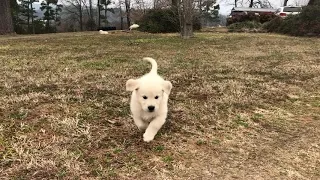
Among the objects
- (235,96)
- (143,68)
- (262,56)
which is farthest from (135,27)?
(235,96)

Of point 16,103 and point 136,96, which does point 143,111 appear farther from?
point 16,103

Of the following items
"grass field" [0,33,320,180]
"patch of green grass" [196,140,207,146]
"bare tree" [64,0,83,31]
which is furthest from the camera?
"bare tree" [64,0,83,31]

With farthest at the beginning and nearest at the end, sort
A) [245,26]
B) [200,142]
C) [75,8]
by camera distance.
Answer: [75,8], [245,26], [200,142]

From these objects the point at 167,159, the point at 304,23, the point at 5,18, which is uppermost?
the point at 5,18

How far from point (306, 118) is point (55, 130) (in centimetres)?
311

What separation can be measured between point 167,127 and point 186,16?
12224mm

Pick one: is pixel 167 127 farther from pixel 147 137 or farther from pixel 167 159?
pixel 167 159

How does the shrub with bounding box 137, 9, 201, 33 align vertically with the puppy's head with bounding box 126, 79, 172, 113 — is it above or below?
above

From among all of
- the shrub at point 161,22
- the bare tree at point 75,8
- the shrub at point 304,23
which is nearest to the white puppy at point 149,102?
the shrub at point 304,23

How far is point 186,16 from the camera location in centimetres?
1561

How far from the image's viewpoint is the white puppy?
3312 mm

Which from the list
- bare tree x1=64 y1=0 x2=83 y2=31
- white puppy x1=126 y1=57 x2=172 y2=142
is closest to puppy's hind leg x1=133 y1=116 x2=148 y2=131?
white puppy x1=126 y1=57 x2=172 y2=142

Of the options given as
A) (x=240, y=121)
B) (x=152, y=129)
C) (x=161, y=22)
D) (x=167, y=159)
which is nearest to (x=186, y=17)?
(x=161, y=22)

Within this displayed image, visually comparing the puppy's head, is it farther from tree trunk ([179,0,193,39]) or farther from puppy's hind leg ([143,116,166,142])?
tree trunk ([179,0,193,39])
